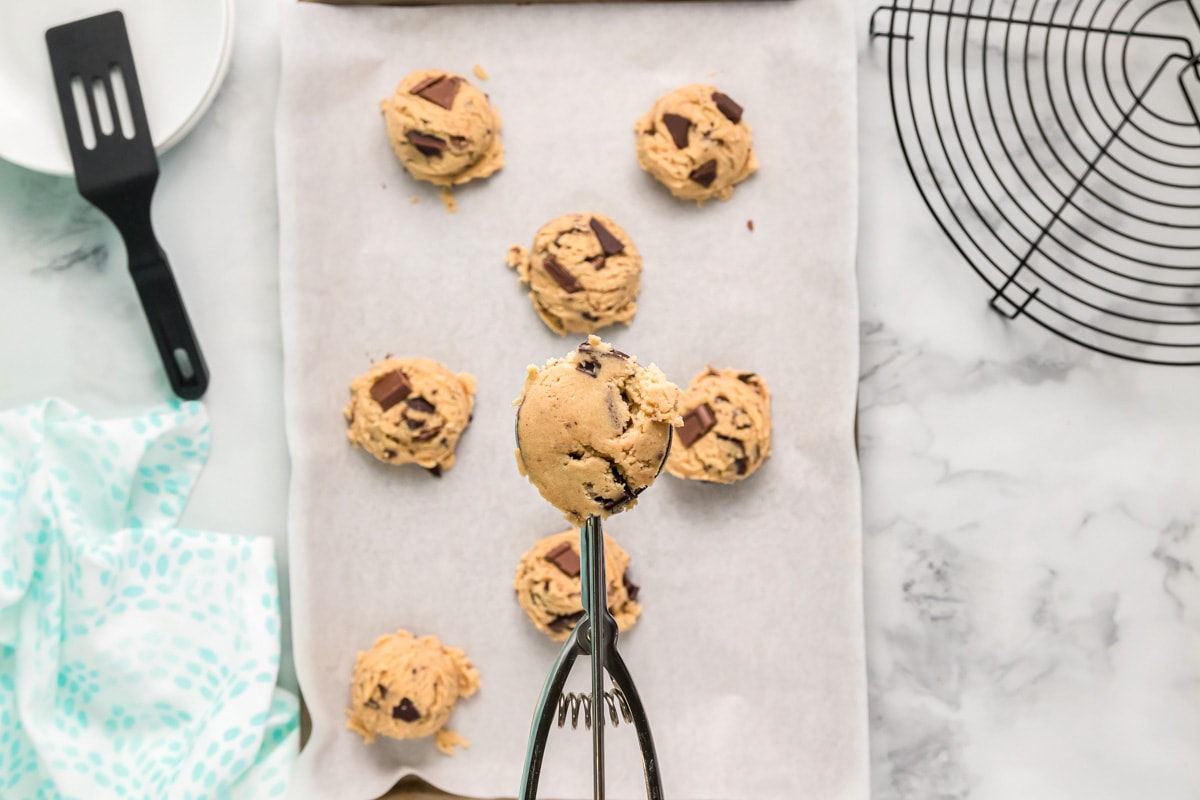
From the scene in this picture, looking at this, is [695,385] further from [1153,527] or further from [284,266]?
[1153,527]

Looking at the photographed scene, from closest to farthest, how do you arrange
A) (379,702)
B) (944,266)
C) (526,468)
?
(526,468) < (379,702) < (944,266)

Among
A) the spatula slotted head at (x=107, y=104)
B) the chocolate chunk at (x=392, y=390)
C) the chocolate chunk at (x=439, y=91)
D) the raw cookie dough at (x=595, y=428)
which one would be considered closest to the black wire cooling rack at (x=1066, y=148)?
the chocolate chunk at (x=439, y=91)

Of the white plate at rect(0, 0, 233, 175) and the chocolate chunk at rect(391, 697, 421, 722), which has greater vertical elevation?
the white plate at rect(0, 0, 233, 175)

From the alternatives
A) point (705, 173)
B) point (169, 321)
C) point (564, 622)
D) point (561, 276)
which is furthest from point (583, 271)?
point (169, 321)

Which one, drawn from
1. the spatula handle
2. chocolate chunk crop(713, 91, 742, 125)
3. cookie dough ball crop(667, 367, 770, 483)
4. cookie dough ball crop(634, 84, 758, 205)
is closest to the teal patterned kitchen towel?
the spatula handle

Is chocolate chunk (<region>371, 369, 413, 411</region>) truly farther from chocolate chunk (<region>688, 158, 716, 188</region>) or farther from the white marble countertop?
chocolate chunk (<region>688, 158, 716, 188</region>)

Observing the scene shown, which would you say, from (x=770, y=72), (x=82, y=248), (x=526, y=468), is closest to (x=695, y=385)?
(x=770, y=72)

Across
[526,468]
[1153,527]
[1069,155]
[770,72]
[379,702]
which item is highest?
[770,72]
